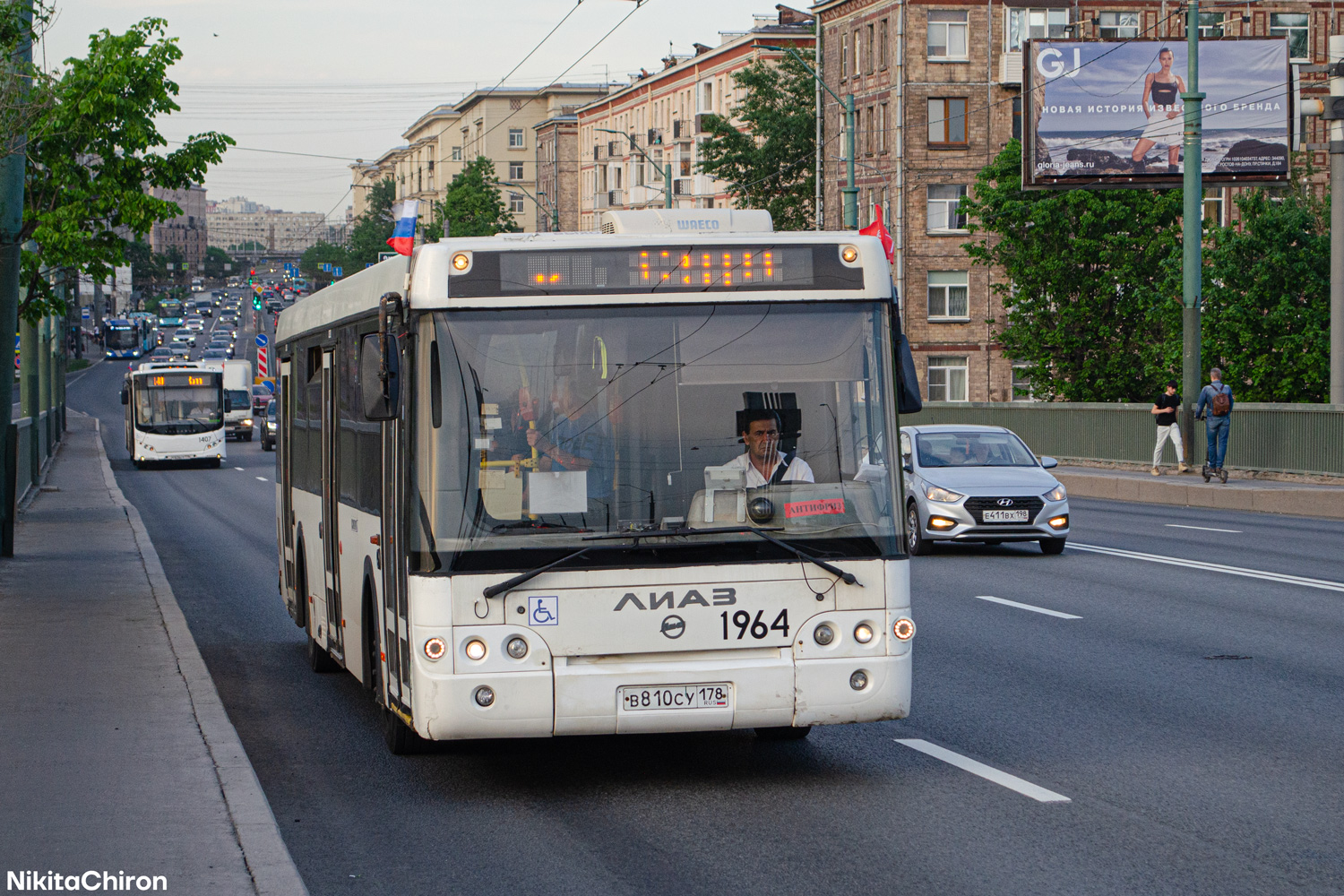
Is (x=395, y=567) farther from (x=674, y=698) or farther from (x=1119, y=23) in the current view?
(x=1119, y=23)

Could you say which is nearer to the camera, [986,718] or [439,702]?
[439,702]

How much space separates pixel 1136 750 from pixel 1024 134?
3889 centimetres

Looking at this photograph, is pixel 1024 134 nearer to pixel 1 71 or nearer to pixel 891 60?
pixel 891 60

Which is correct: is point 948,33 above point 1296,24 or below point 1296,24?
below

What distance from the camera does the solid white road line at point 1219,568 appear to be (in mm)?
16234

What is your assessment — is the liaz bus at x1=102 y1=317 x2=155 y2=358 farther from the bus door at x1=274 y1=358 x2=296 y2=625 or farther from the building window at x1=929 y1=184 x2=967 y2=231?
the bus door at x1=274 y1=358 x2=296 y2=625

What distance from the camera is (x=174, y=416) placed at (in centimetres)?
4962

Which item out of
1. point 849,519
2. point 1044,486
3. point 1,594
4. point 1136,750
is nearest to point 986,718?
point 1136,750

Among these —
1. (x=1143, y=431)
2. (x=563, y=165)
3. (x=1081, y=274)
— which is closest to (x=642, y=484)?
(x=1143, y=431)

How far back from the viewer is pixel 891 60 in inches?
2566

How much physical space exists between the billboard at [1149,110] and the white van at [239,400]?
118 feet

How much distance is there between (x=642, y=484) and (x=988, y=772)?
6.54 feet

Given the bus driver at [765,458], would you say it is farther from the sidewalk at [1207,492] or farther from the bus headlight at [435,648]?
the sidewalk at [1207,492]

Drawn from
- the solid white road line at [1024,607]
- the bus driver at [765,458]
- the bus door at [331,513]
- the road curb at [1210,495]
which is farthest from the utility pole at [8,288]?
the road curb at [1210,495]
